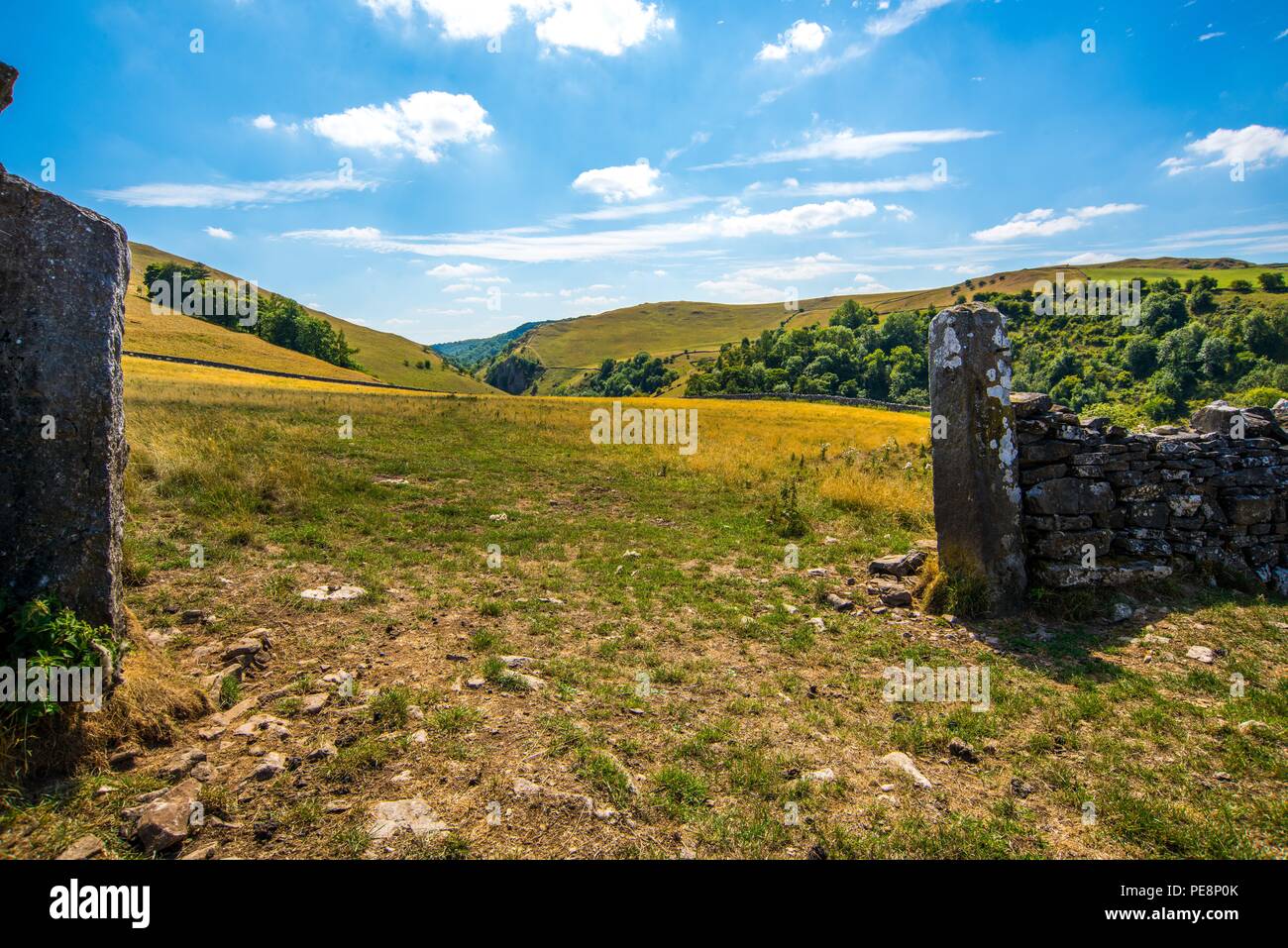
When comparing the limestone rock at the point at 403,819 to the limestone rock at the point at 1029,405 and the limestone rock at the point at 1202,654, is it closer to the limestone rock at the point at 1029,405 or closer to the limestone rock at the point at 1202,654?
the limestone rock at the point at 1202,654

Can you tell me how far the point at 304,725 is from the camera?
4613 millimetres

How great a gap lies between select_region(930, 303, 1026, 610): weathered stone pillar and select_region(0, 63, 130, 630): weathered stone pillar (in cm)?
929

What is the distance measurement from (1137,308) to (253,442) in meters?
116

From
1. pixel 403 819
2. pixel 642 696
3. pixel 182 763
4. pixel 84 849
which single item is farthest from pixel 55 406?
pixel 642 696

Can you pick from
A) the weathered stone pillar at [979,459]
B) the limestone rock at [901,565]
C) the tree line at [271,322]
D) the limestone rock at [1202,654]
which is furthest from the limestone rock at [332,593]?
the tree line at [271,322]

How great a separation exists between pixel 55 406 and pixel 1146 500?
12855 mm

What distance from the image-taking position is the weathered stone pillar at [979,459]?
787cm

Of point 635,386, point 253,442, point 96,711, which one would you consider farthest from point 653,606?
point 635,386

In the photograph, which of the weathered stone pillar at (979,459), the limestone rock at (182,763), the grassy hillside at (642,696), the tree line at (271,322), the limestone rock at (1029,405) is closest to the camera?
the grassy hillside at (642,696)

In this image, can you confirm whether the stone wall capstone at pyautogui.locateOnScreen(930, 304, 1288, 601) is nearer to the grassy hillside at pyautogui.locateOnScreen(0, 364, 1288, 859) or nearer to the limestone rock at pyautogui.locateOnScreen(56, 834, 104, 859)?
the grassy hillside at pyautogui.locateOnScreen(0, 364, 1288, 859)

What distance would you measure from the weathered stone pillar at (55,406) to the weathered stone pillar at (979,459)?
929 centimetres

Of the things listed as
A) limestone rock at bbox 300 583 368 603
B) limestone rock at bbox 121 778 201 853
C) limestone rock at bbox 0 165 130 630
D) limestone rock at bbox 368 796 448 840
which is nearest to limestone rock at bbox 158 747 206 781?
limestone rock at bbox 121 778 201 853
